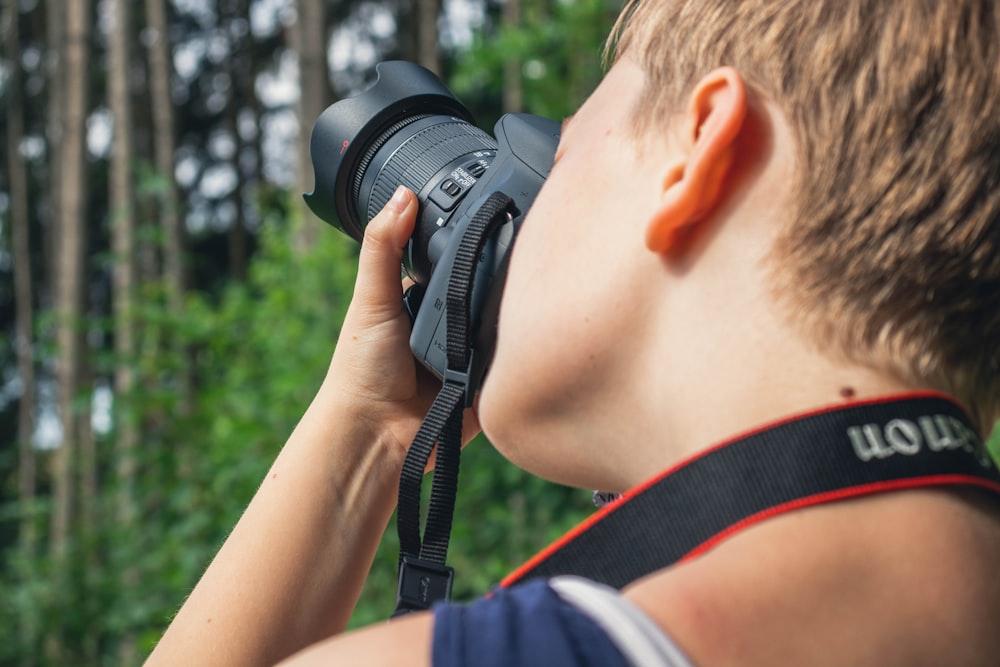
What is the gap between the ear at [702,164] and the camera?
31.9 inches

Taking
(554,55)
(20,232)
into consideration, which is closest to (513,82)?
(554,55)

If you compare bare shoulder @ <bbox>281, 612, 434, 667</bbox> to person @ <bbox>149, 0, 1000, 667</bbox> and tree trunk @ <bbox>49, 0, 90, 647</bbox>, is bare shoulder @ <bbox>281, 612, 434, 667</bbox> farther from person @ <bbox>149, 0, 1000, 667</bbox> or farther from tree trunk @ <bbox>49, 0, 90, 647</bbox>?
tree trunk @ <bbox>49, 0, 90, 647</bbox>

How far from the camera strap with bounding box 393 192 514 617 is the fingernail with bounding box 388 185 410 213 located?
0.79 ft

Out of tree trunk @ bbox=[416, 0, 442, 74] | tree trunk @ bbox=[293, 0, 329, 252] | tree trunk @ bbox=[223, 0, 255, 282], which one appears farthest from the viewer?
tree trunk @ bbox=[223, 0, 255, 282]

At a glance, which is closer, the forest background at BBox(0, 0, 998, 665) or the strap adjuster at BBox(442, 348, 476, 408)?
the strap adjuster at BBox(442, 348, 476, 408)

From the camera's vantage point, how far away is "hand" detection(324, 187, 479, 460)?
1475 mm

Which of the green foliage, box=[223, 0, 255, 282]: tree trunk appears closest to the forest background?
the green foliage

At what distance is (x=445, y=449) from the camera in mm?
1190

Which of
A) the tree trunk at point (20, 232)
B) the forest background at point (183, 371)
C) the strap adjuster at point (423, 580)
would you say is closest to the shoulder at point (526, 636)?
the strap adjuster at point (423, 580)

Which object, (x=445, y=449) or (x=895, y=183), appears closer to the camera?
(x=895, y=183)

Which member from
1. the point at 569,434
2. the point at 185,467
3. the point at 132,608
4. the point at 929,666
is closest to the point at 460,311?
the point at 569,434

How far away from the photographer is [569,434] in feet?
3.05

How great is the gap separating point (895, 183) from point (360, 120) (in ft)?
2.89

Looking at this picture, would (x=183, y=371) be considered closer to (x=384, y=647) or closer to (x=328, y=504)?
(x=328, y=504)
